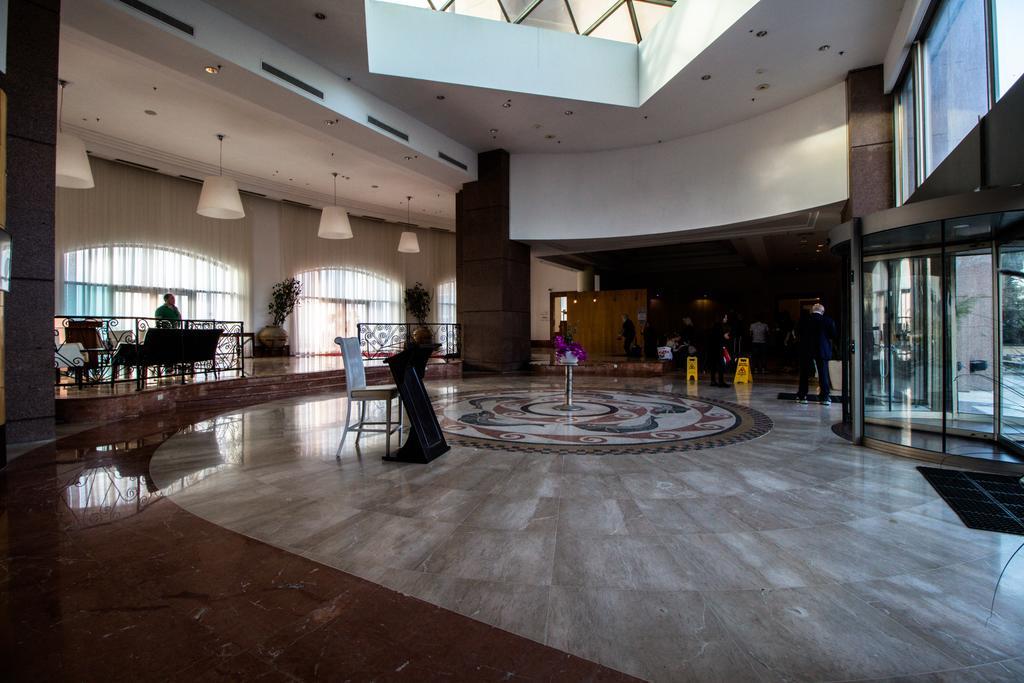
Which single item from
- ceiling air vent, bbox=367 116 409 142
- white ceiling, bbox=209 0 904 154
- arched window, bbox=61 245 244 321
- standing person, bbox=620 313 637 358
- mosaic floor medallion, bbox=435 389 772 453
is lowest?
mosaic floor medallion, bbox=435 389 772 453

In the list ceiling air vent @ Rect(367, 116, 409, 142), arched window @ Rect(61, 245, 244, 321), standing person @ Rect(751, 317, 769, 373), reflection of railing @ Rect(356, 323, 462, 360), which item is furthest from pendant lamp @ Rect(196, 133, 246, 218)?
standing person @ Rect(751, 317, 769, 373)

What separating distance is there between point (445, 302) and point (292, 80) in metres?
13.3

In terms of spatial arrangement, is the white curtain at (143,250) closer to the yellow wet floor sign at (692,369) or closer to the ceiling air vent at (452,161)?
the ceiling air vent at (452,161)

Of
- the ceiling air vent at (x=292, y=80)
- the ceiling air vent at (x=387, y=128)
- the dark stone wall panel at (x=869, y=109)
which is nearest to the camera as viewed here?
the ceiling air vent at (x=292, y=80)

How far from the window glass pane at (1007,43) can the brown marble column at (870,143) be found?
3555 millimetres

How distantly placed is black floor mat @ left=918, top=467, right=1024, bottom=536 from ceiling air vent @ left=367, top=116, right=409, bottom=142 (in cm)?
922

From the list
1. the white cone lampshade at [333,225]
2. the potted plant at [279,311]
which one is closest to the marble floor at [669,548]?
the white cone lampshade at [333,225]

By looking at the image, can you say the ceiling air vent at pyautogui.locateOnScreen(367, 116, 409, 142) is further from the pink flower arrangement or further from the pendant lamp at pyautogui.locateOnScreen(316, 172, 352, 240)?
the pink flower arrangement

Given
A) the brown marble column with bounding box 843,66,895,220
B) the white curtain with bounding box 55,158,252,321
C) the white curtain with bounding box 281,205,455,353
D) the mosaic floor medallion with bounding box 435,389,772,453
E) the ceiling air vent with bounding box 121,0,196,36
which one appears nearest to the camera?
the mosaic floor medallion with bounding box 435,389,772,453

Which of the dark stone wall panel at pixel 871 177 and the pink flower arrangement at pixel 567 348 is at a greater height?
the dark stone wall panel at pixel 871 177

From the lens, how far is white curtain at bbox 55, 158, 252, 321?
1122cm

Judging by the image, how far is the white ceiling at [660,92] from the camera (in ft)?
21.2

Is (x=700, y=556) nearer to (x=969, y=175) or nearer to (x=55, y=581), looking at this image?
(x=55, y=581)

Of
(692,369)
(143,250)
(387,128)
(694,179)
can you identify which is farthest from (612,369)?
(143,250)
